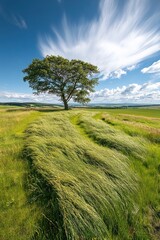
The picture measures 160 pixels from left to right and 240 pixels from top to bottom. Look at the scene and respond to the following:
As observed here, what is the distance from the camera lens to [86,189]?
149 inches

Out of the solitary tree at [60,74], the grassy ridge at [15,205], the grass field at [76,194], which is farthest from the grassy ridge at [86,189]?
the solitary tree at [60,74]

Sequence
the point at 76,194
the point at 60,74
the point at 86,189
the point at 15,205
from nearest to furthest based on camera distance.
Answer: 1. the point at 15,205
2. the point at 76,194
3. the point at 86,189
4. the point at 60,74

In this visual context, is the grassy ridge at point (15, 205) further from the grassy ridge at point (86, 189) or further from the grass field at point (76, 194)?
the grassy ridge at point (86, 189)

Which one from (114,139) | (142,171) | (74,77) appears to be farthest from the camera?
(74,77)

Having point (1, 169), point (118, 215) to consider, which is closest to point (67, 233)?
point (118, 215)

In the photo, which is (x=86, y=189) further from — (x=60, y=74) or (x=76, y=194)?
(x=60, y=74)

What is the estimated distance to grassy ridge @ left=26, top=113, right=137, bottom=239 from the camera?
9.53 ft

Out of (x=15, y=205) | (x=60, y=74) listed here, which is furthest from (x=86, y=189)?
(x=60, y=74)

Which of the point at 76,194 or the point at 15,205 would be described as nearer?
the point at 15,205

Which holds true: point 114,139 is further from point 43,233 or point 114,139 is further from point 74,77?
point 74,77

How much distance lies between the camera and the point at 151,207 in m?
3.81

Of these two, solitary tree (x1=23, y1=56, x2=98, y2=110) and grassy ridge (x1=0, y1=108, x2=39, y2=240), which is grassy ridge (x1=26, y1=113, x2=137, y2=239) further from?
solitary tree (x1=23, y1=56, x2=98, y2=110)

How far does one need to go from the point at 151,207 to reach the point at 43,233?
114 inches

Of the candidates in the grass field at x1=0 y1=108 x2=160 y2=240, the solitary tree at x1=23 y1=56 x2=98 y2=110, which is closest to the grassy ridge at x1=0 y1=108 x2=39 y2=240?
the grass field at x1=0 y1=108 x2=160 y2=240
